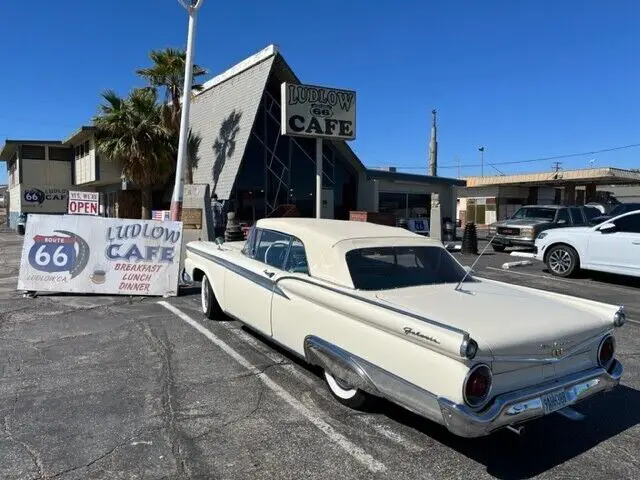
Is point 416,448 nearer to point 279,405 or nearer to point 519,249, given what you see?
point 279,405

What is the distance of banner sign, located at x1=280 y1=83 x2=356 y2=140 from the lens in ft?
50.8

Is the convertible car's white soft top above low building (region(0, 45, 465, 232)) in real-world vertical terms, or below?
below

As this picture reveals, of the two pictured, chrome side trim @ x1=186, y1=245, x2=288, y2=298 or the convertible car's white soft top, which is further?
chrome side trim @ x1=186, y1=245, x2=288, y2=298

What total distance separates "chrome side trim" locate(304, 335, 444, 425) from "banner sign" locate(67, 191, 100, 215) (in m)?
15.2

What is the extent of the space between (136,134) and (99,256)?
46.3 feet

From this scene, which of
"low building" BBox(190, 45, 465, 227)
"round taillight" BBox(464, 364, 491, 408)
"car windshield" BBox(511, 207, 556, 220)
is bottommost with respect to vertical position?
"round taillight" BBox(464, 364, 491, 408)

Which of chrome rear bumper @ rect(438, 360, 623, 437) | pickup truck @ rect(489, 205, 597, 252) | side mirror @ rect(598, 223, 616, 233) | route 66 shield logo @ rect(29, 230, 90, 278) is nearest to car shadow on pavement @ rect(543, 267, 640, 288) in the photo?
side mirror @ rect(598, 223, 616, 233)

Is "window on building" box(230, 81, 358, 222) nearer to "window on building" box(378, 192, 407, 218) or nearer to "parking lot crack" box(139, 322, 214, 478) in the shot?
"window on building" box(378, 192, 407, 218)

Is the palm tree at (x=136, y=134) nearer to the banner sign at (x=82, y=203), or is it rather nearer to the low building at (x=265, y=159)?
the low building at (x=265, y=159)


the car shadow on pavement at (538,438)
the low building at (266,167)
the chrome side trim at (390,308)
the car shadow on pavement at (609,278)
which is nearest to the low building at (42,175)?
the low building at (266,167)

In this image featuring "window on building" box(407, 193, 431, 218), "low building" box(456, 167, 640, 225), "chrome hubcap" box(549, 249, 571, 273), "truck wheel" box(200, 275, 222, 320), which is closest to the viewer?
"truck wheel" box(200, 275, 222, 320)

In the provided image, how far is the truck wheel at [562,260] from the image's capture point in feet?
38.4

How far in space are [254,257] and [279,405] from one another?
6.52ft

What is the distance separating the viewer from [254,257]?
592 cm
